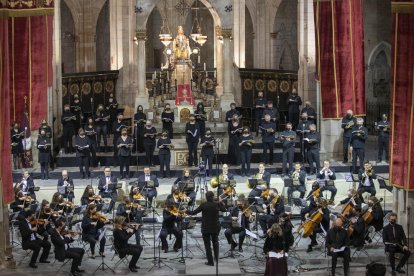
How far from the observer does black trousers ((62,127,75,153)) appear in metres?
Answer: 30.7

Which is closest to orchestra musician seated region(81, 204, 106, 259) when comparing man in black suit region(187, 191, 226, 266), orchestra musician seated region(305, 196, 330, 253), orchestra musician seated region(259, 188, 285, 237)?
man in black suit region(187, 191, 226, 266)

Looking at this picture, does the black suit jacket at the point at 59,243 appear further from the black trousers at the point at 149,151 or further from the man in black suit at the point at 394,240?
the black trousers at the point at 149,151

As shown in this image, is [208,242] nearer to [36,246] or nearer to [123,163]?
[36,246]

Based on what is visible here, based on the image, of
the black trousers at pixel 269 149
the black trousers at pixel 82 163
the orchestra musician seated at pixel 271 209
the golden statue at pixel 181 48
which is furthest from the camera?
the golden statue at pixel 181 48

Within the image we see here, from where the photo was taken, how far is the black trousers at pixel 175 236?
73.1 feet

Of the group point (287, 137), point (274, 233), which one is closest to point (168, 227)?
point (274, 233)

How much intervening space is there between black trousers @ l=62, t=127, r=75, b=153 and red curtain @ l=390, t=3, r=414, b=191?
11846 mm

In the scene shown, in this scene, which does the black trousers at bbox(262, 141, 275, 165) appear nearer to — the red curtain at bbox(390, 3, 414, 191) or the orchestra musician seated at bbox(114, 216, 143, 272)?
the red curtain at bbox(390, 3, 414, 191)

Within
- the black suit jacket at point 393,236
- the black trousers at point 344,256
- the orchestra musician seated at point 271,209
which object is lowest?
the black trousers at point 344,256

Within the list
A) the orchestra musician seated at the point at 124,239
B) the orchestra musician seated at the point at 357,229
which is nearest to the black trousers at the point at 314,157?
the orchestra musician seated at the point at 357,229

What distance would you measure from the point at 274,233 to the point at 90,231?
442cm

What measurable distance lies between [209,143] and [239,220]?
20.9 feet

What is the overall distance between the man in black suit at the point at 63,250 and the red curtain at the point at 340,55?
419 inches

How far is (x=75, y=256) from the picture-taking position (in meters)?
20.9
